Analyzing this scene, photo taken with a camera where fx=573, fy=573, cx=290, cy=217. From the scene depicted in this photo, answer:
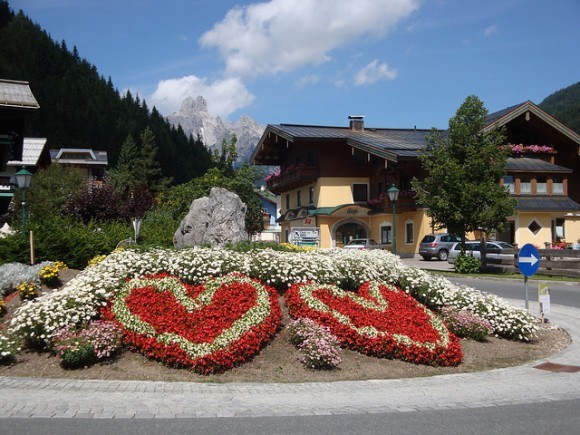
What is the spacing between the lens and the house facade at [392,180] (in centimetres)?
4428

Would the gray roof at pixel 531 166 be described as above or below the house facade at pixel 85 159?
below

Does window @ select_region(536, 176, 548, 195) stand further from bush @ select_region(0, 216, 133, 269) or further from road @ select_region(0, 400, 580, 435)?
road @ select_region(0, 400, 580, 435)

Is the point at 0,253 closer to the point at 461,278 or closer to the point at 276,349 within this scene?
the point at 276,349

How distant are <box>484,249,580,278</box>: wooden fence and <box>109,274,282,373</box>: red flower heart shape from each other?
60.3 ft

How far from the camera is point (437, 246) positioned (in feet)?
131

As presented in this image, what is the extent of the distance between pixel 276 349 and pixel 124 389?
2.78 meters

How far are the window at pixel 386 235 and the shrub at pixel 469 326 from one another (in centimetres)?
3573

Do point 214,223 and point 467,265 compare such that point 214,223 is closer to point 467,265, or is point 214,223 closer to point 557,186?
point 467,265

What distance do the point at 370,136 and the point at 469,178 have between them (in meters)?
25.6

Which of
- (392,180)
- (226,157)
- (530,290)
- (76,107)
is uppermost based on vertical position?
(76,107)

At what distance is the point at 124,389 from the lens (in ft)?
25.9

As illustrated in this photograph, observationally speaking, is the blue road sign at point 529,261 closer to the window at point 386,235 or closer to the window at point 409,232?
the window at point 409,232

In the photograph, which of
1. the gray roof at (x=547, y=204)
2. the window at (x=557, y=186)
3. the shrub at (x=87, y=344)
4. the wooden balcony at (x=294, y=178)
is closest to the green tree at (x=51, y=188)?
the wooden balcony at (x=294, y=178)

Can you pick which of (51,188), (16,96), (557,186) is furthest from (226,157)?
(16,96)
